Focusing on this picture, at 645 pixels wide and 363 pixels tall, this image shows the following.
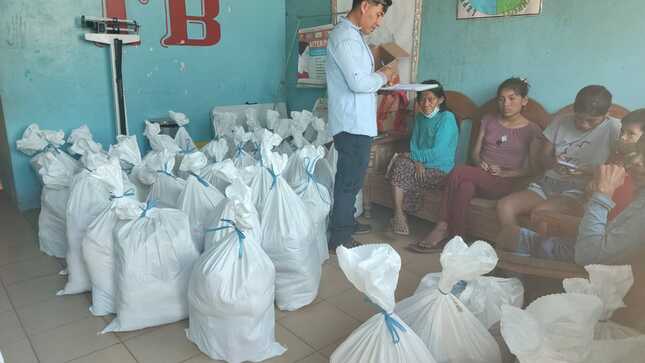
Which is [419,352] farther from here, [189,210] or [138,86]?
[138,86]

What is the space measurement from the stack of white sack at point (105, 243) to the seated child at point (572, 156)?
181 centimetres

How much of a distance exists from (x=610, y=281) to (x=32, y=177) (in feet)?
11.5

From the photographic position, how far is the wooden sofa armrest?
175 centimetres

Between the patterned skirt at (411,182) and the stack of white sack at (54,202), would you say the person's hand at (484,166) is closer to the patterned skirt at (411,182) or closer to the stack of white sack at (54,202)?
the patterned skirt at (411,182)

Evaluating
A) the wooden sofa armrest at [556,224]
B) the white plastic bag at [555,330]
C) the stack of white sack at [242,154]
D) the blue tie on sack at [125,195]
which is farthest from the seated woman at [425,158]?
the white plastic bag at [555,330]

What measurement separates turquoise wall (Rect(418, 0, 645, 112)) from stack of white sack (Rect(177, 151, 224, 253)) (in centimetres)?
180

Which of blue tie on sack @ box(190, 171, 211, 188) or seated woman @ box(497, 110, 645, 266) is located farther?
blue tie on sack @ box(190, 171, 211, 188)

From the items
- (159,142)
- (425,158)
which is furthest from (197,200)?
(425,158)

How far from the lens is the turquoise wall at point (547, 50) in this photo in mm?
2209

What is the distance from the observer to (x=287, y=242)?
72.3 inches

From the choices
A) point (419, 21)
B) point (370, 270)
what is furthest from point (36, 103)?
point (370, 270)

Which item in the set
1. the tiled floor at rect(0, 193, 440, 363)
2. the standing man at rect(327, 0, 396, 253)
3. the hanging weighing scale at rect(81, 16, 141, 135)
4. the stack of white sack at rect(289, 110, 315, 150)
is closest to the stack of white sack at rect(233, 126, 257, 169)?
the stack of white sack at rect(289, 110, 315, 150)

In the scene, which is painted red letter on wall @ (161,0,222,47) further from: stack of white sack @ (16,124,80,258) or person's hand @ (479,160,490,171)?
person's hand @ (479,160,490,171)

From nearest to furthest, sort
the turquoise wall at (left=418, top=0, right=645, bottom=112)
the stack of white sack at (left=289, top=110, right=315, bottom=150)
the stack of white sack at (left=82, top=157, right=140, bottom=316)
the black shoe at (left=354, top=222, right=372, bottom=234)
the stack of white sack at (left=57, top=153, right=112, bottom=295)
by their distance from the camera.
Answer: the stack of white sack at (left=82, top=157, right=140, bottom=316)
the stack of white sack at (left=57, top=153, right=112, bottom=295)
the turquoise wall at (left=418, top=0, right=645, bottom=112)
the black shoe at (left=354, top=222, right=372, bottom=234)
the stack of white sack at (left=289, top=110, right=315, bottom=150)
